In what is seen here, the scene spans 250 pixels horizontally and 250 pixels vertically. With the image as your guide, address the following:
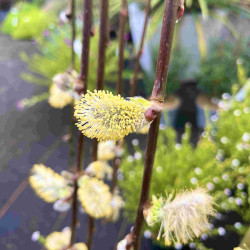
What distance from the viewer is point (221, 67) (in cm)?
142

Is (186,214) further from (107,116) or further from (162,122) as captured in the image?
(162,122)

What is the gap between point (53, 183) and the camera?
15.7 inches

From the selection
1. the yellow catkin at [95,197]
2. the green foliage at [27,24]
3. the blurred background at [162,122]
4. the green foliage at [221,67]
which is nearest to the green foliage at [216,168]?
the blurred background at [162,122]

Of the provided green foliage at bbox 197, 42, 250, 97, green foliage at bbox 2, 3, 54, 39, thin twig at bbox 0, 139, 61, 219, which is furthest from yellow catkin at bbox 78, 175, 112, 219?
green foliage at bbox 2, 3, 54, 39

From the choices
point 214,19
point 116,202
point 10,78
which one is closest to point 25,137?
point 10,78

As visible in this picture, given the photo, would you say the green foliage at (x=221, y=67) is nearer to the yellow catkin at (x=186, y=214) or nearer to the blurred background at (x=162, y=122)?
the blurred background at (x=162, y=122)

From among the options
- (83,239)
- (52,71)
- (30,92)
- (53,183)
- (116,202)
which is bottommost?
(83,239)

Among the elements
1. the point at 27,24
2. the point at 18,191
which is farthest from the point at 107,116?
the point at 27,24

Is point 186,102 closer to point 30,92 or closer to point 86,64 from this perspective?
point 30,92

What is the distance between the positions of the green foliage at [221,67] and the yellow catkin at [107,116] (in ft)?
4.25

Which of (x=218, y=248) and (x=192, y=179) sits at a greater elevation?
(x=192, y=179)

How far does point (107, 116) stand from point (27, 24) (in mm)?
2338

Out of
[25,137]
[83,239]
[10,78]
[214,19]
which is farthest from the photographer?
[10,78]

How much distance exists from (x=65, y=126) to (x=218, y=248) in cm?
91
